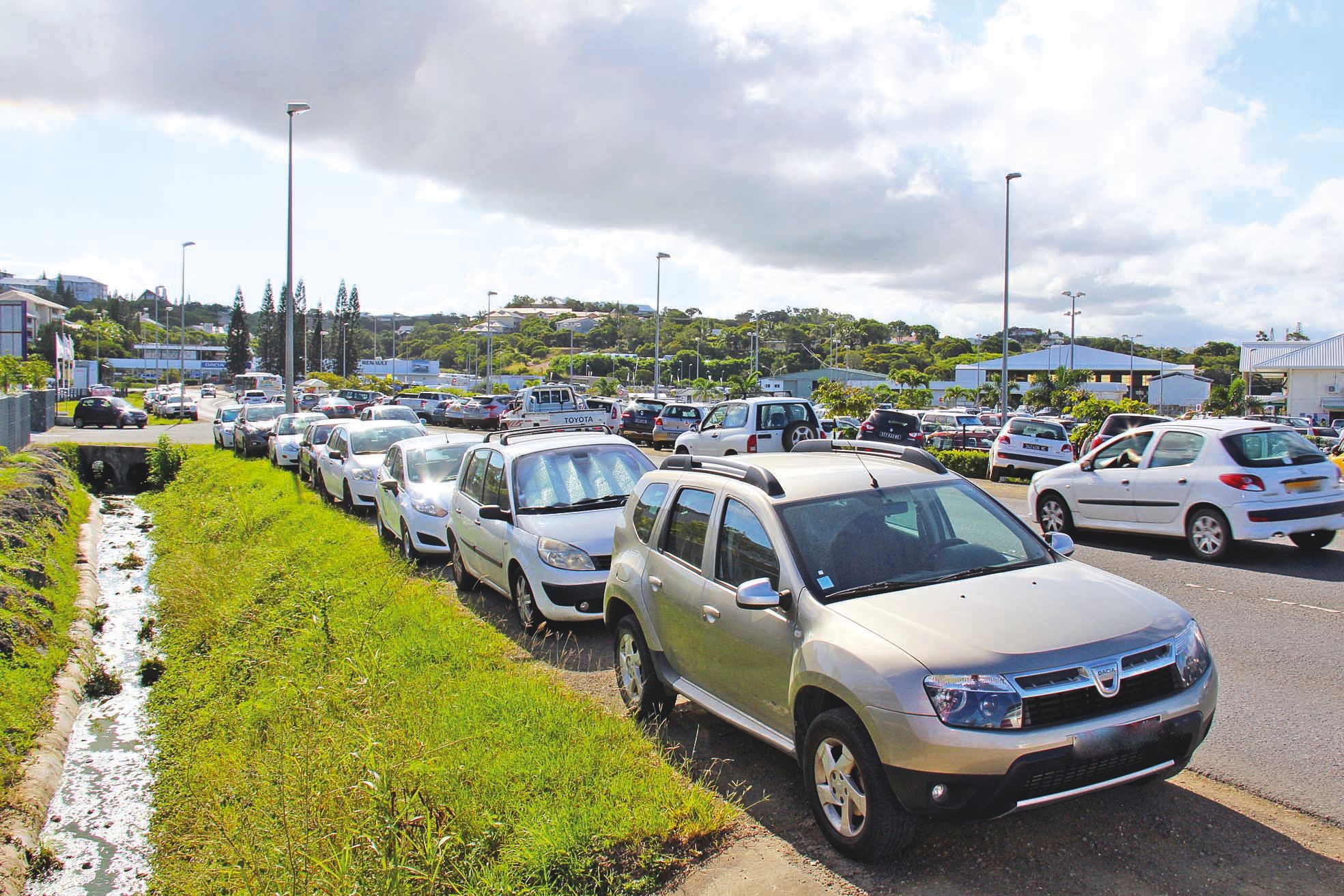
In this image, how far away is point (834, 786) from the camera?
417 cm

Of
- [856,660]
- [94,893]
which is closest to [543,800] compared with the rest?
[856,660]

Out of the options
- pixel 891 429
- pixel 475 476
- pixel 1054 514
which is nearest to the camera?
pixel 475 476

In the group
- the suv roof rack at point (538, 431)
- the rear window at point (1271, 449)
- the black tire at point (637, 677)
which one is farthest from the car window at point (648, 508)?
the rear window at point (1271, 449)

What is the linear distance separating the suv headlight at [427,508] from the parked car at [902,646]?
21.0 ft

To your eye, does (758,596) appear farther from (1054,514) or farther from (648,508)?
(1054,514)

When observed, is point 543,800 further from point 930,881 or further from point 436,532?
point 436,532

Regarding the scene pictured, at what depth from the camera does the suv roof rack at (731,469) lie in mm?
4992

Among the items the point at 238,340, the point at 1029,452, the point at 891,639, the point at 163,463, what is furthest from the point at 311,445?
the point at 238,340

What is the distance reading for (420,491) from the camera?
12188mm

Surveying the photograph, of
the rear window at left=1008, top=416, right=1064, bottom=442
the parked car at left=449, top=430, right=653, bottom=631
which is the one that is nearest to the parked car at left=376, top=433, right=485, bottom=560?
the parked car at left=449, top=430, right=653, bottom=631

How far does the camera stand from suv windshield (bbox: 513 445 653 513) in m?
8.98

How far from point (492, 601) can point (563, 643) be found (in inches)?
90.3

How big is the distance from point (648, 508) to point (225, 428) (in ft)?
110

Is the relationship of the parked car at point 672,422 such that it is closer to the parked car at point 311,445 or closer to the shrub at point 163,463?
the parked car at point 311,445
